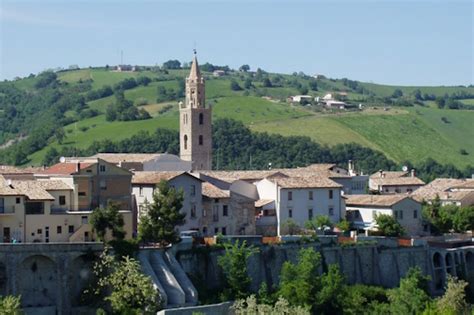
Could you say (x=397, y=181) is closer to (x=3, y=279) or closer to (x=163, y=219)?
(x=163, y=219)

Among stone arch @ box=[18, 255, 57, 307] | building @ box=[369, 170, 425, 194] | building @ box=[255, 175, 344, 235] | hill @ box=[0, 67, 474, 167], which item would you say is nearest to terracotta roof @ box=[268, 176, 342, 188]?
building @ box=[255, 175, 344, 235]

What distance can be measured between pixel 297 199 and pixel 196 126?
23.9m

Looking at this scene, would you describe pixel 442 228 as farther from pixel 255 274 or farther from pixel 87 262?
pixel 87 262

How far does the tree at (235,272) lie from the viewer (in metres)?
58.2

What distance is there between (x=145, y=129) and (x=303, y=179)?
6363 centimetres

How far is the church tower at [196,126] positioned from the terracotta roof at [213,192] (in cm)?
2494

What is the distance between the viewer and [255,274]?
203 feet

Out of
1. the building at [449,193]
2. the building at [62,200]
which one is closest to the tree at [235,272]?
the building at [62,200]

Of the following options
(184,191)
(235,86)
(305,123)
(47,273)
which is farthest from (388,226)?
(235,86)

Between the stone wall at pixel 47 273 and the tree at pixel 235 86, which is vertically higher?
the tree at pixel 235 86

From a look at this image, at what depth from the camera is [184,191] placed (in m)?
66.6

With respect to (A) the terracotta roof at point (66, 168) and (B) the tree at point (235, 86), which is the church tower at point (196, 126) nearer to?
(A) the terracotta roof at point (66, 168)

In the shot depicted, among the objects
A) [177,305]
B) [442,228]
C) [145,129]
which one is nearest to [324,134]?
[145,129]

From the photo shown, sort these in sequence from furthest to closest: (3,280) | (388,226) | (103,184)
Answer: (388,226)
(103,184)
(3,280)
